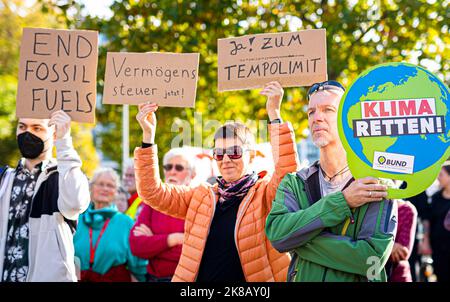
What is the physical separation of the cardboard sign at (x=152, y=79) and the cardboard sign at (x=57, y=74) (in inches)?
5.9

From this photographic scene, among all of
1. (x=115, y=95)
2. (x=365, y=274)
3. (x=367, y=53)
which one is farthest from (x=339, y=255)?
(x=367, y=53)

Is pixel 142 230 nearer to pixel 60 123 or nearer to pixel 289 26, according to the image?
pixel 60 123

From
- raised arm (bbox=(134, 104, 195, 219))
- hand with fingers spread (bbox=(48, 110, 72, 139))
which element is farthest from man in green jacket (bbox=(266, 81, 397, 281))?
hand with fingers spread (bbox=(48, 110, 72, 139))

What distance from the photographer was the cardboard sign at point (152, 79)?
4.33 m

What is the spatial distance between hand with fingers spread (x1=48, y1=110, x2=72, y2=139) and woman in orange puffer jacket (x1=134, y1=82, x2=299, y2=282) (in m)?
0.43

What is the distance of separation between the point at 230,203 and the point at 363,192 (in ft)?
3.85

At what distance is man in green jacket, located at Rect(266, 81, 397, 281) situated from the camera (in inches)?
120

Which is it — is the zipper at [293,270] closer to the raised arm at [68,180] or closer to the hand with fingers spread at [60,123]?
the raised arm at [68,180]

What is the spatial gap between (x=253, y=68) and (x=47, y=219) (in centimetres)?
151

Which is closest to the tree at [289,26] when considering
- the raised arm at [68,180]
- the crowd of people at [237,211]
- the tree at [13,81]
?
the crowd of people at [237,211]

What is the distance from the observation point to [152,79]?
14.3 ft

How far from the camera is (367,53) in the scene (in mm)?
9656

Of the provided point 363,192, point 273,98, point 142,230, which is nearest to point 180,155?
point 142,230

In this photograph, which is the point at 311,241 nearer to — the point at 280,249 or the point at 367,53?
the point at 280,249
